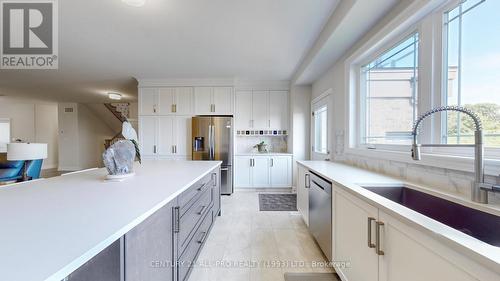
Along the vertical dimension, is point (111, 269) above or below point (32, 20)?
below

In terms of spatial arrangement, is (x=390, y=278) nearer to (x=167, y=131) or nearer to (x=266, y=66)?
(x=266, y=66)

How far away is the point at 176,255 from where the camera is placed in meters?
1.33

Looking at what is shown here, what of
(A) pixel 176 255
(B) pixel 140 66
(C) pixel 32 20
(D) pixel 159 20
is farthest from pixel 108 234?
(B) pixel 140 66

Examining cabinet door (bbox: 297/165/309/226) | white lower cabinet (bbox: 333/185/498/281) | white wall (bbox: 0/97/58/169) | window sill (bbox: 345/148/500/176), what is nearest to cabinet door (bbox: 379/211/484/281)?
white lower cabinet (bbox: 333/185/498/281)

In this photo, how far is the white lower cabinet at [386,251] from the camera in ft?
2.24

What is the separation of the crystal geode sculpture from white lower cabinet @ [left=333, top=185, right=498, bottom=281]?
164 centimetres

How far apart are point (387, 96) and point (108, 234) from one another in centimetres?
A: 252

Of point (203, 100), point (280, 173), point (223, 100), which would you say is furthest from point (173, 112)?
point (280, 173)

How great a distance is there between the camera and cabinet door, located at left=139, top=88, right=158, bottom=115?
4.68m

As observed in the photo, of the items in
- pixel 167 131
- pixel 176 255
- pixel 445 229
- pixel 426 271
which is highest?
pixel 167 131

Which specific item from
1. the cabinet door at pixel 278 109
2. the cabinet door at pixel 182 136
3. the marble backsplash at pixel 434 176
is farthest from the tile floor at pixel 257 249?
the cabinet door at pixel 278 109

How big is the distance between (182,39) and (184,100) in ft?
6.51

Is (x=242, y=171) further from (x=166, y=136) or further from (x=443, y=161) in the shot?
(x=443, y=161)

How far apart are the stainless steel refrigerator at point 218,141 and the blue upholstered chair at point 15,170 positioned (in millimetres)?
2886
